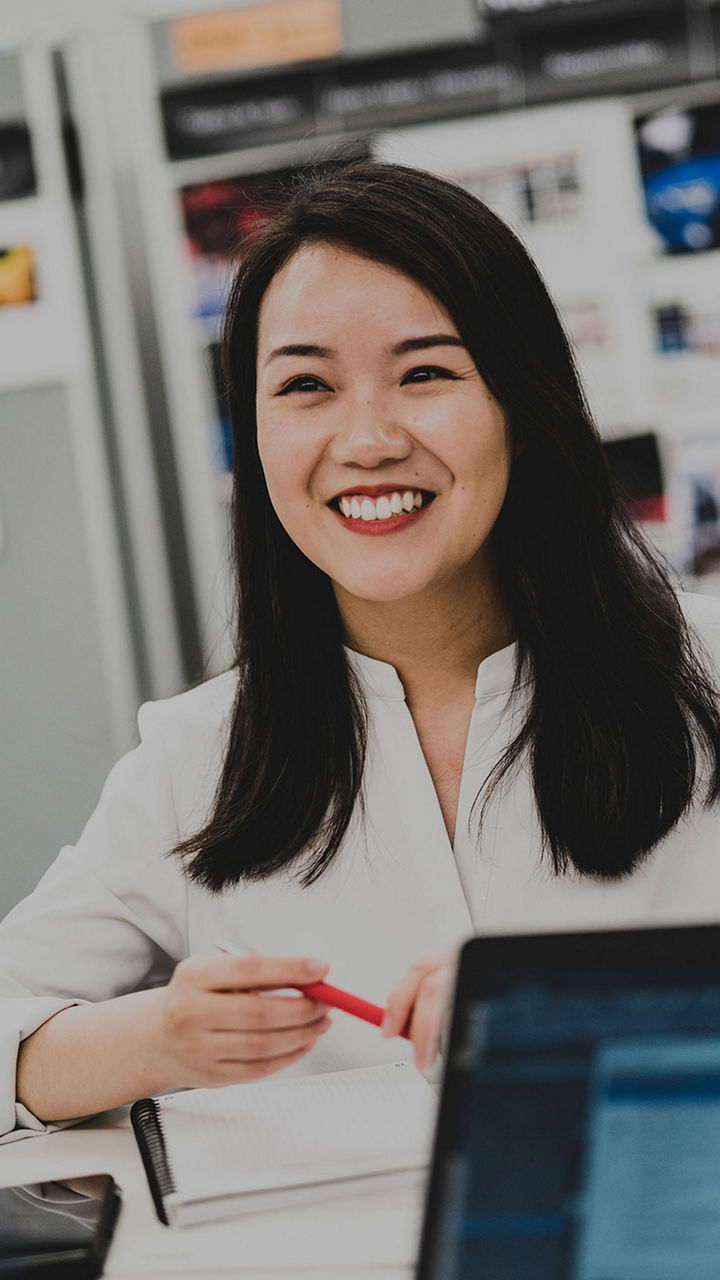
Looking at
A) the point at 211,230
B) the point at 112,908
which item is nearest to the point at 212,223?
the point at 211,230

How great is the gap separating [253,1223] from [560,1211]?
41cm

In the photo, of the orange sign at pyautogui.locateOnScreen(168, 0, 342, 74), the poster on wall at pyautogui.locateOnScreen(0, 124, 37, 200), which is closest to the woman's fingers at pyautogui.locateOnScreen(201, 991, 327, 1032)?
the poster on wall at pyautogui.locateOnScreen(0, 124, 37, 200)

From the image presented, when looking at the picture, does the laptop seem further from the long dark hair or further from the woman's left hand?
the long dark hair

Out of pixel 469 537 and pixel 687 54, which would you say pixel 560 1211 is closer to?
pixel 469 537

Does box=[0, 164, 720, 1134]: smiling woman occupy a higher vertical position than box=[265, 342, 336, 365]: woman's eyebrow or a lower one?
lower

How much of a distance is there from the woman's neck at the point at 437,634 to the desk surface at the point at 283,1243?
0.55 m

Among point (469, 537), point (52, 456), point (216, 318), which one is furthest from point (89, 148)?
point (469, 537)

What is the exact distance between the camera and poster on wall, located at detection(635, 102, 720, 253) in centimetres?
271

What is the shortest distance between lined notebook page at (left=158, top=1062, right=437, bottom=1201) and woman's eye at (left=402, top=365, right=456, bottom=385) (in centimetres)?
57

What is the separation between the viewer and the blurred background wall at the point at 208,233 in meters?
2.71

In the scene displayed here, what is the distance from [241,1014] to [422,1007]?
12cm

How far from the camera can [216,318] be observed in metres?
2.85

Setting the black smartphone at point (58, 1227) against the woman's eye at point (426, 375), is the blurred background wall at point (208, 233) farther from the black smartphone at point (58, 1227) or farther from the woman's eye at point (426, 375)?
the black smartphone at point (58, 1227)

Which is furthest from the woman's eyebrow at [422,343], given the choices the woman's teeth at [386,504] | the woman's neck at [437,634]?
the woman's neck at [437,634]
